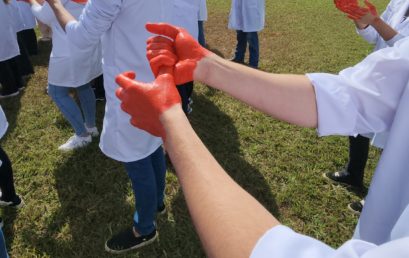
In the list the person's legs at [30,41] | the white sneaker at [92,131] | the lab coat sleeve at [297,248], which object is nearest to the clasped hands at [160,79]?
the lab coat sleeve at [297,248]

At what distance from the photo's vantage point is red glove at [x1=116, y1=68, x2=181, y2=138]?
89 centimetres

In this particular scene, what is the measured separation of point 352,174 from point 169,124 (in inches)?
105

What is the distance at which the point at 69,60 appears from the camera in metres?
3.17

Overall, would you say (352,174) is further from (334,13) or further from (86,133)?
(334,13)

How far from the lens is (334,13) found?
9.49 metres

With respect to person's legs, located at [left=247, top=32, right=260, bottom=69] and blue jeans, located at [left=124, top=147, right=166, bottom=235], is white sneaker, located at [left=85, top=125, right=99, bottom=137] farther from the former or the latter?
person's legs, located at [left=247, top=32, right=260, bottom=69]

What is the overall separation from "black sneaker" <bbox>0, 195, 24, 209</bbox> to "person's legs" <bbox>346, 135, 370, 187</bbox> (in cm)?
273

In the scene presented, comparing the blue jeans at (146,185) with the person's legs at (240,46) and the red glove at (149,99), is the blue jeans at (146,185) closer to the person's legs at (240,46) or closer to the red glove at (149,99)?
the red glove at (149,99)

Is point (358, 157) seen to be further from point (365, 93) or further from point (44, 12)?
point (44, 12)

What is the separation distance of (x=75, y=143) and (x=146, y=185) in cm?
162

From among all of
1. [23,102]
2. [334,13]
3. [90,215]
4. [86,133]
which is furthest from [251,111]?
[334,13]

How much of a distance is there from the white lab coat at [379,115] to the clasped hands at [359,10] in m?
1.62

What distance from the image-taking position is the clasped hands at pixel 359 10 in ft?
8.20

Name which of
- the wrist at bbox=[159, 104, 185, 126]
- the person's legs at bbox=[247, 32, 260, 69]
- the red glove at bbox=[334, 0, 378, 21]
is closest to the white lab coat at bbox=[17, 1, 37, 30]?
the person's legs at bbox=[247, 32, 260, 69]
